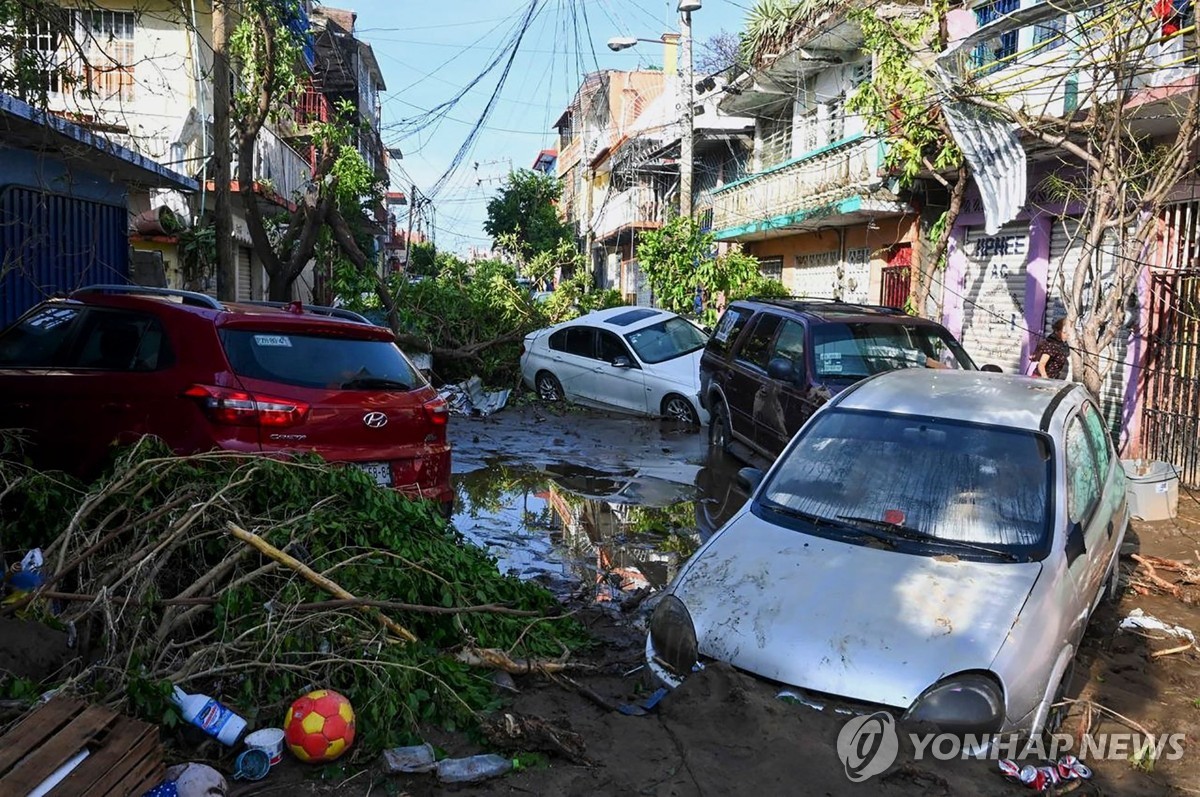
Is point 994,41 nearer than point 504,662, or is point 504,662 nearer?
point 504,662

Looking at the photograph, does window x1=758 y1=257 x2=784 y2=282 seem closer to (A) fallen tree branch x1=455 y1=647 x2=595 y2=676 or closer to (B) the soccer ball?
(A) fallen tree branch x1=455 y1=647 x2=595 y2=676

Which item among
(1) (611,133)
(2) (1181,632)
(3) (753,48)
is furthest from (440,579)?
(1) (611,133)

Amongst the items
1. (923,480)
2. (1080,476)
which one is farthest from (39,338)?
(1080,476)

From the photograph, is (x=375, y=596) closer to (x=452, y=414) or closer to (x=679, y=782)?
(x=679, y=782)

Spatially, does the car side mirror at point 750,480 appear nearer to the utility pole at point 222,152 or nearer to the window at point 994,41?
the utility pole at point 222,152

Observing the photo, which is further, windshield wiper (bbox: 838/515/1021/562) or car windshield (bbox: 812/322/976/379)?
car windshield (bbox: 812/322/976/379)

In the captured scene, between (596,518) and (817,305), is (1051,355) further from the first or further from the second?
(596,518)

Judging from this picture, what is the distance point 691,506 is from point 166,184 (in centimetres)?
842

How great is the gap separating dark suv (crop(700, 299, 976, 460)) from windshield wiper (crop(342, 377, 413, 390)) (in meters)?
4.08

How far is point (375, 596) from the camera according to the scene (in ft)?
14.9

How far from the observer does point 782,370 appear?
8.93m

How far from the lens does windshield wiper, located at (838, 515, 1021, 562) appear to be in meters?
4.44

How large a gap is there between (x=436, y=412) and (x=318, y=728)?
3.01 metres

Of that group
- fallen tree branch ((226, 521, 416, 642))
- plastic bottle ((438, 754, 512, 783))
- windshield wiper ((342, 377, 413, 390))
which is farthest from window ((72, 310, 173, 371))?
plastic bottle ((438, 754, 512, 783))
